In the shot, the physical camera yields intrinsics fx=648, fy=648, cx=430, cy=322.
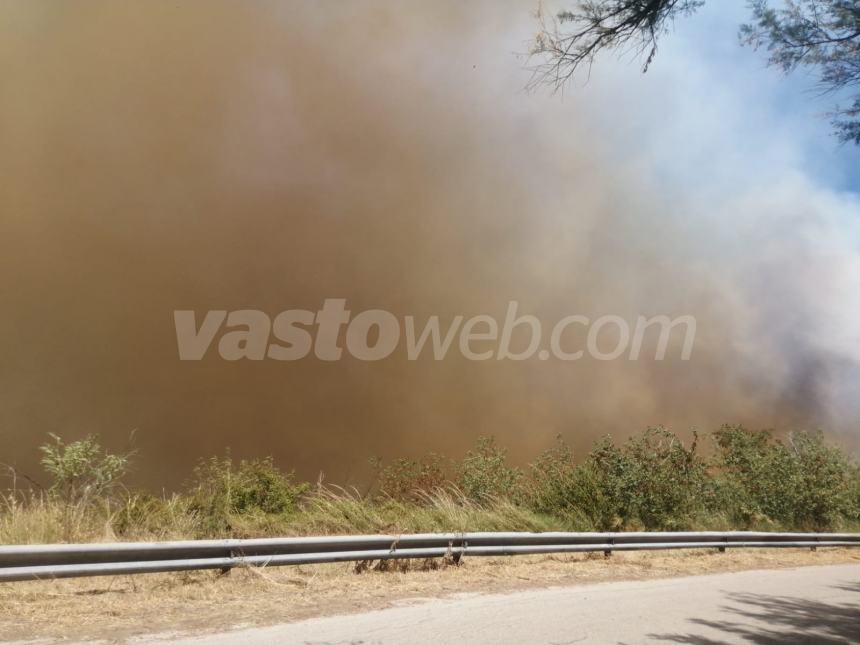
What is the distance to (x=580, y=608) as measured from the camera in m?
6.24

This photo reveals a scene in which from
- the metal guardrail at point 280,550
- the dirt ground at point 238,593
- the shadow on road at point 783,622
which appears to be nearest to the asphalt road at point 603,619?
the shadow on road at point 783,622

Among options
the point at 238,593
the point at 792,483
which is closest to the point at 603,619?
the point at 238,593

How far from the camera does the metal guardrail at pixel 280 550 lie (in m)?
4.97

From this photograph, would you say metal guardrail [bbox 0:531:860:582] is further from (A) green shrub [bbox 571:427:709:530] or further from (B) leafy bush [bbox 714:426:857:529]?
(B) leafy bush [bbox 714:426:857:529]

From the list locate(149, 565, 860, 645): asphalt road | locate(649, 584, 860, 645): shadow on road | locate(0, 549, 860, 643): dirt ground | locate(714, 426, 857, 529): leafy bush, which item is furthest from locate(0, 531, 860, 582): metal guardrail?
locate(714, 426, 857, 529): leafy bush

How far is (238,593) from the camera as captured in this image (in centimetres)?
599

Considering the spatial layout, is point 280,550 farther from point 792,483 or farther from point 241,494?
point 792,483

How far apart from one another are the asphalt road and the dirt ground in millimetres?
419

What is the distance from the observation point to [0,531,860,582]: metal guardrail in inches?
196

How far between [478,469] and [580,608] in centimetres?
757

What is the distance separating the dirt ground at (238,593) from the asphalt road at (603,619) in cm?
42

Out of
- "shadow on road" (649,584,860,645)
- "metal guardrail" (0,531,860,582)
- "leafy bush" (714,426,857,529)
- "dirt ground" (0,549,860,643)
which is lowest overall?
"dirt ground" (0,549,860,643)

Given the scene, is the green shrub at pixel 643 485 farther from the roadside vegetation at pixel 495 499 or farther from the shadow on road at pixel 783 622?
the shadow on road at pixel 783 622

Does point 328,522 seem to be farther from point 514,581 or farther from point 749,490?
point 749,490
